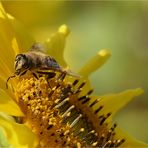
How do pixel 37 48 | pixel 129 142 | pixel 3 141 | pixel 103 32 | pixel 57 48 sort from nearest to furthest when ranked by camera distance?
pixel 3 141, pixel 37 48, pixel 129 142, pixel 57 48, pixel 103 32

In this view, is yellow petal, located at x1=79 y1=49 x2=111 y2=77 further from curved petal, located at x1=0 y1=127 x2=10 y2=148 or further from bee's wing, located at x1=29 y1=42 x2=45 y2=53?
curved petal, located at x1=0 y1=127 x2=10 y2=148

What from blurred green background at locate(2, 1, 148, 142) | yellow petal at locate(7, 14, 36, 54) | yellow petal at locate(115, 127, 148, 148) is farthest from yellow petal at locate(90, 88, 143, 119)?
blurred green background at locate(2, 1, 148, 142)

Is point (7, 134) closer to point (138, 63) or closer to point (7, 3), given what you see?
point (7, 3)

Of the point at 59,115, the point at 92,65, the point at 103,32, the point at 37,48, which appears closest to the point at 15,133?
the point at 59,115

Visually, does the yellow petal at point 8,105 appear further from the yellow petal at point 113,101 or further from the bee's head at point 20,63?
the yellow petal at point 113,101

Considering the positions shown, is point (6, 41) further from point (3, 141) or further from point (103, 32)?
point (103, 32)

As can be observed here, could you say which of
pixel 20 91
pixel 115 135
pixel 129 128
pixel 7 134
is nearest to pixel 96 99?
pixel 115 135
